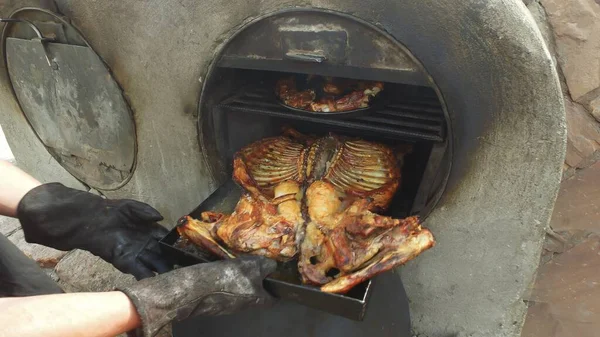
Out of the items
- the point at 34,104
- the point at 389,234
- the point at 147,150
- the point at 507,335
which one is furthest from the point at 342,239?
the point at 34,104

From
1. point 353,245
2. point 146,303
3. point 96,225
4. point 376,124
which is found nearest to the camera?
point 146,303

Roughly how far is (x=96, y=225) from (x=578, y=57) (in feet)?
8.22

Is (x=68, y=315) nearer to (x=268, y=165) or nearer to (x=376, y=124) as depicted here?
(x=268, y=165)

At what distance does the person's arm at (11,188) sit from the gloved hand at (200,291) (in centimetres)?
95

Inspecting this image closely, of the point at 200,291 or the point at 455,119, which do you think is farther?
the point at 455,119

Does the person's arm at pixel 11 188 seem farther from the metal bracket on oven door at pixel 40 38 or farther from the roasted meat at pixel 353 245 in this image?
the roasted meat at pixel 353 245

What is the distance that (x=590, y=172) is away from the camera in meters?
2.23

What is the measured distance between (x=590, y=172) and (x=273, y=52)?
186cm

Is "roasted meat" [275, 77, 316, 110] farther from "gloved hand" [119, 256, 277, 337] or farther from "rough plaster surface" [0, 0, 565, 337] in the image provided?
"gloved hand" [119, 256, 277, 337]

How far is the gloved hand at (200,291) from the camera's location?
1331mm

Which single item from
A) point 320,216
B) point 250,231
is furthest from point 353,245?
point 250,231

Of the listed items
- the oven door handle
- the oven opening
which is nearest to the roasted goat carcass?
the oven opening

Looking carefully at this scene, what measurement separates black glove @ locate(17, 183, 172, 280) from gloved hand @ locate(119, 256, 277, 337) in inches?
17.9

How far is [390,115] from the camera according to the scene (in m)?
1.86
